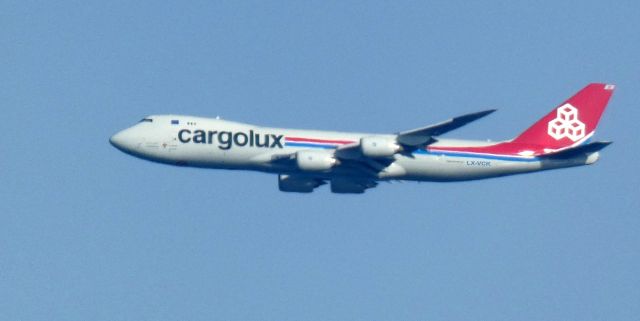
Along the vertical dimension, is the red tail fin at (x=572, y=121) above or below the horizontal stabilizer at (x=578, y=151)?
above

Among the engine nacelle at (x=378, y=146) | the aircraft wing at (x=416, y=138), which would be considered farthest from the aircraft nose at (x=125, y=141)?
the engine nacelle at (x=378, y=146)

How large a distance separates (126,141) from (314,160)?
37.5 ft

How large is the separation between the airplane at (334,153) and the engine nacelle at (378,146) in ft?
0.19

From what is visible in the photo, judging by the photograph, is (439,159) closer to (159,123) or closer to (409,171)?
(409,171)

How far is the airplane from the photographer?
69688 mm

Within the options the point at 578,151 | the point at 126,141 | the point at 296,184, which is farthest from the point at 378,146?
the point at 126,141

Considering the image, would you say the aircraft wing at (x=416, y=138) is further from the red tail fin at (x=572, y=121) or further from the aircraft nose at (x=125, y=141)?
the aircraft nose at (x=125, y=141)

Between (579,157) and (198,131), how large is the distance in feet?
76.7

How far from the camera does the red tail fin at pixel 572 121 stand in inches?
3071

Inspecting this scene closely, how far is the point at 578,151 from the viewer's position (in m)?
73.9

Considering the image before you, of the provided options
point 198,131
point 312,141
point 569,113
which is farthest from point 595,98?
point 198,131

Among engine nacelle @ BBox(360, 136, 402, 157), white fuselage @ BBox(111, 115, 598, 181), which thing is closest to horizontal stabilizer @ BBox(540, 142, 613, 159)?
white fuselage @ BBox(111, 115, 598, 181)

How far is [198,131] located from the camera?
7125cm

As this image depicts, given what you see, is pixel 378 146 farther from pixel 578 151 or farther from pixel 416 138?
pixel 578 151
